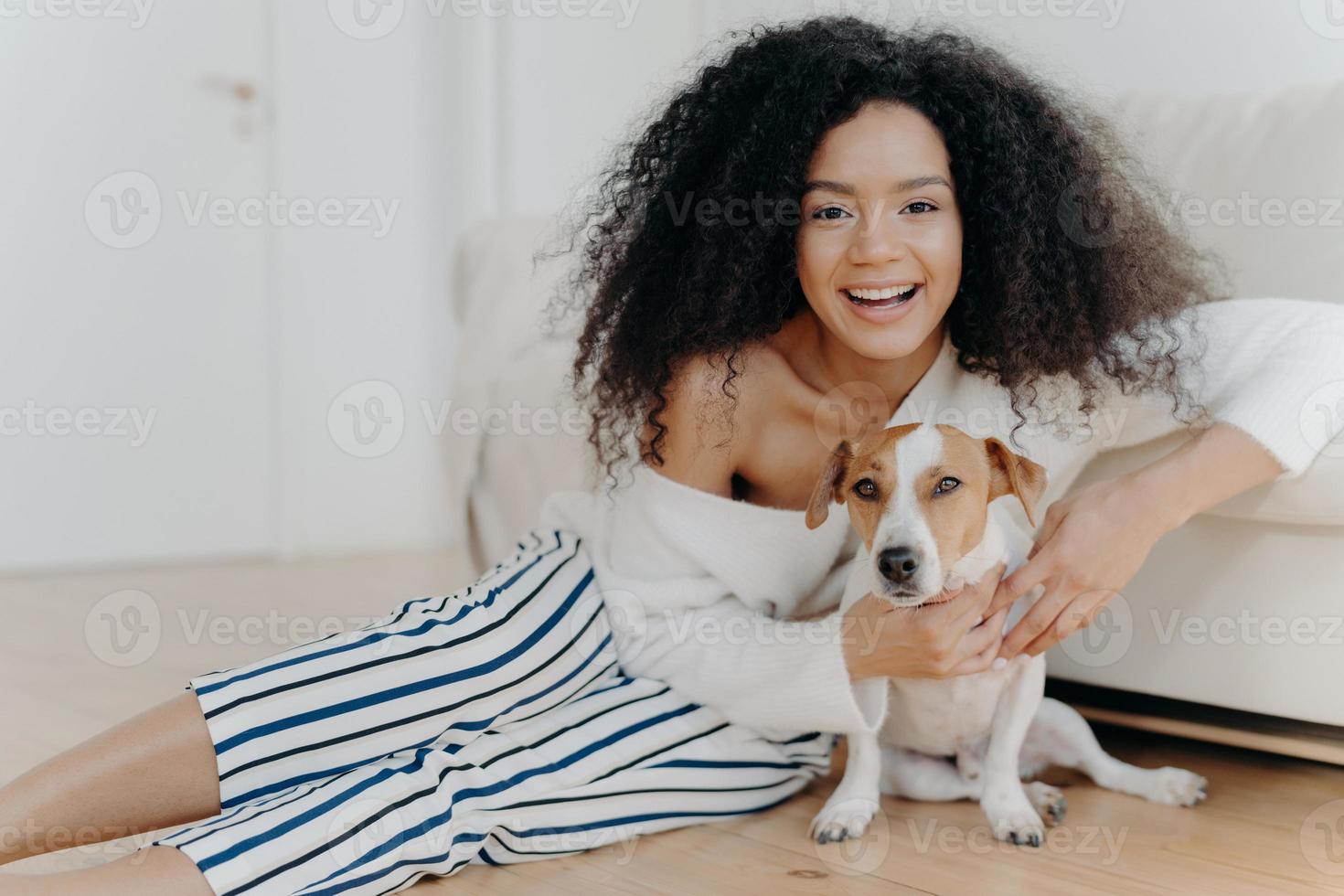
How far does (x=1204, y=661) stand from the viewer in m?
1.69

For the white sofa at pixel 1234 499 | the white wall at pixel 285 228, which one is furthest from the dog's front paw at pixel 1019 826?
the white wall at pixel 285 228

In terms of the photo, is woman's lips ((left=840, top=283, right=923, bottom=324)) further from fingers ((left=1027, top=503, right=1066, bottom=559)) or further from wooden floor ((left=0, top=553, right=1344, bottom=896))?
wooden floor ((left=0, top=553, right=1344, bottom=896))

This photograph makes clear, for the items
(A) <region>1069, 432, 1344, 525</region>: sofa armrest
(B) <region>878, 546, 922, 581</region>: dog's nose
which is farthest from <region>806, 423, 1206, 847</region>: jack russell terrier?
(A) <region>1069, 432, 1344, 525</region>: sofa armrest

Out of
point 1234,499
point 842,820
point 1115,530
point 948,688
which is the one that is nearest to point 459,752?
point 842,820

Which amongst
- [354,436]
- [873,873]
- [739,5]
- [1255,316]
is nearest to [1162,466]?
[1255,316]

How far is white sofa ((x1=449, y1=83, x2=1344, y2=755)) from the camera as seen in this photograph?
1.58 m

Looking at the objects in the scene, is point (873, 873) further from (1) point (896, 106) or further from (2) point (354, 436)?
(2) point (354, 436)

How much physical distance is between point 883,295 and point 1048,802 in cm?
68

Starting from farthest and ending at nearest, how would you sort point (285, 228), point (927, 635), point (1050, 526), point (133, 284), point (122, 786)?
1. point (285, 228)
2. point (133, 284)
3. point (1050, 526)
4. point (927, 635)
5. point (122, 786)

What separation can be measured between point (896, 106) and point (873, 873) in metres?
0.92

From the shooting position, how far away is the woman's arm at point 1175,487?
4.87 feet

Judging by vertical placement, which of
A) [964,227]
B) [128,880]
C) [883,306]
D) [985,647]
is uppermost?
[964,227]

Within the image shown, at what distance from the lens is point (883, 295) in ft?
4.91

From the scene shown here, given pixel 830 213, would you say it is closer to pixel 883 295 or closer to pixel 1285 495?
pixel 883 295
